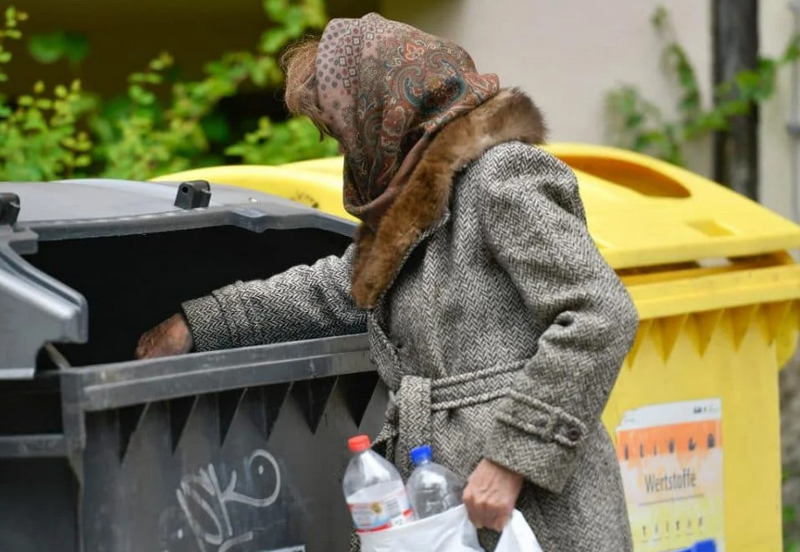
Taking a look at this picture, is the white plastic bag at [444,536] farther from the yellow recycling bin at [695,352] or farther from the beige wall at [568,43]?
the beige wall at [568,43]

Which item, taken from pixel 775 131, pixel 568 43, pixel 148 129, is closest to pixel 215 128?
pixel 148 129

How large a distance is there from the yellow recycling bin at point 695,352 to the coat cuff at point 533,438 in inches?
47.3

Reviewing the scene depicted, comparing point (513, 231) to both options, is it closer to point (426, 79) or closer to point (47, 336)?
point (426, 79)

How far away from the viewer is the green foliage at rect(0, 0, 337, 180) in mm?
5738

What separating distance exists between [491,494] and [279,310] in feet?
2.35

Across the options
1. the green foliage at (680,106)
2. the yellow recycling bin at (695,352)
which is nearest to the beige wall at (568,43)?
the green foliage at (680,106)

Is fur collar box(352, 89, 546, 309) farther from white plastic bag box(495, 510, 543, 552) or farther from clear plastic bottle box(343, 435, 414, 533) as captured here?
white plastic bag box(495, 510, 543, 552)

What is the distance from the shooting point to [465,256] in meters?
2.69

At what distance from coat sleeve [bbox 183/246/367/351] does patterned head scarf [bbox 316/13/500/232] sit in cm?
34

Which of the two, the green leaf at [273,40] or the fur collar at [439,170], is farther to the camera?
the green leaf at [273,40]

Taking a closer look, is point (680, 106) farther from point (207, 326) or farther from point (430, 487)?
point (430, 487)

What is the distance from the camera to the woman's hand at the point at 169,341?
3105mm

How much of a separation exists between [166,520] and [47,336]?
43 cm

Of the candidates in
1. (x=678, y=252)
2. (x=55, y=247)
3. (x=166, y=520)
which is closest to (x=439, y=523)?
(x=166, y=520)
